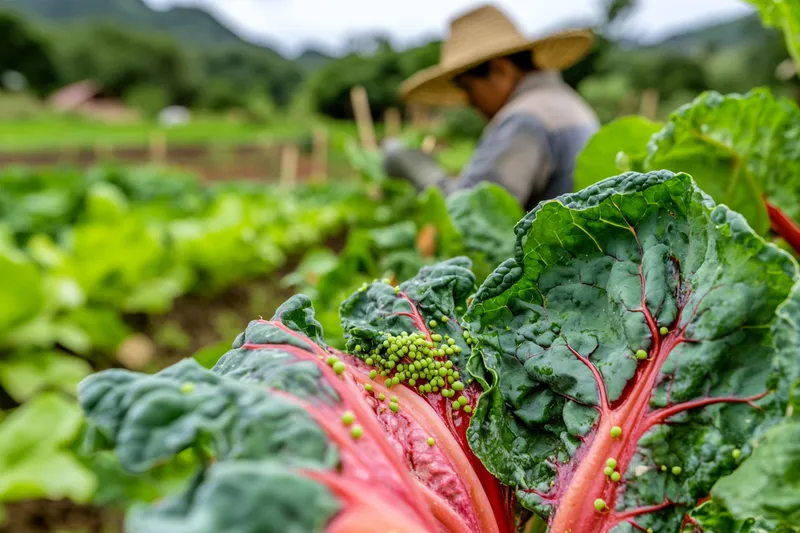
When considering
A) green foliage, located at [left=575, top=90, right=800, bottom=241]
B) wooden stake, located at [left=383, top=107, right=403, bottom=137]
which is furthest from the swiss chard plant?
wooden stake, located at [left=383, top=107, right=403, bottom=137]

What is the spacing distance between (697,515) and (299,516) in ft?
1.43

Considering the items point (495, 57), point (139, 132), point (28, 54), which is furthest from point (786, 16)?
point (28, 54)

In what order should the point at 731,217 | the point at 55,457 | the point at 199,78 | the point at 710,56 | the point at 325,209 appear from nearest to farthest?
the point at 731,217 < the point at 55,457 < the point at 325,209 < the point at 710,56 < the point at 199,78

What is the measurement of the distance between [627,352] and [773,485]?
21cm

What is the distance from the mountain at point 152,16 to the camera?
11281 cm

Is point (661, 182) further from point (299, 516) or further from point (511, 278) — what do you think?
point (299, 516)

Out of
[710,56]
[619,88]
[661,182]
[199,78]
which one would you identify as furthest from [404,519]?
[199,78]

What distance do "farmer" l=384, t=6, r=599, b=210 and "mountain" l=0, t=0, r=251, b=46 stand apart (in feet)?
386

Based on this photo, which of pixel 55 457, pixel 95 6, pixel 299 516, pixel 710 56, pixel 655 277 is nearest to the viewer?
pixel 299 516

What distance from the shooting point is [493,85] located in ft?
11.5

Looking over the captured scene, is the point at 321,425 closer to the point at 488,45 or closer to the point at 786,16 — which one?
the point at 786,16

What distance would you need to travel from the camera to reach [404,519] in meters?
0.56

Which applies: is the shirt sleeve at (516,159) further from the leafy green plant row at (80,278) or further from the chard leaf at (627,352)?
A: the chard leaf at (627,352)

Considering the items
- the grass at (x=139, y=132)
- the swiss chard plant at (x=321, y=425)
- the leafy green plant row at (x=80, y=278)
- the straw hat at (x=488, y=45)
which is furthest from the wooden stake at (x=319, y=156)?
the swiss chard plant at (x=321, y=425)
